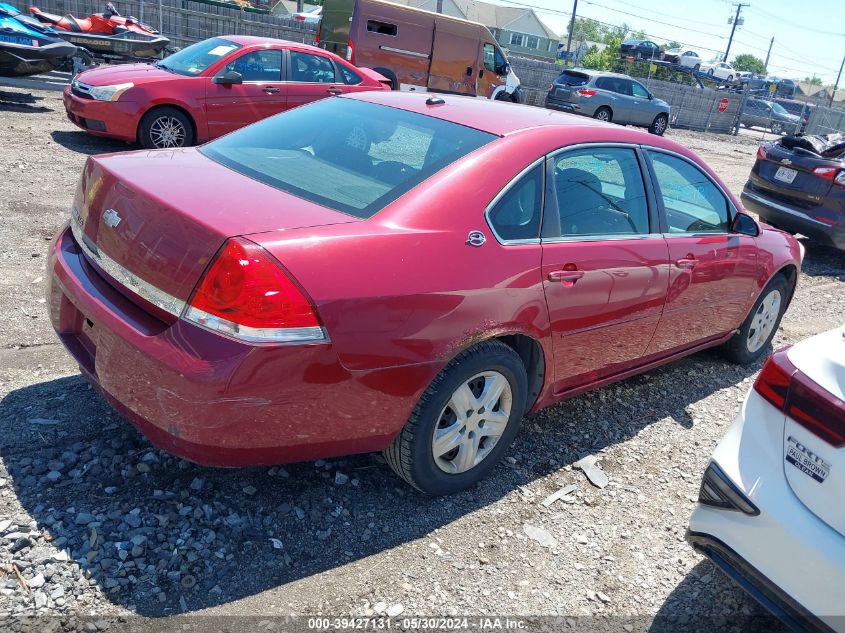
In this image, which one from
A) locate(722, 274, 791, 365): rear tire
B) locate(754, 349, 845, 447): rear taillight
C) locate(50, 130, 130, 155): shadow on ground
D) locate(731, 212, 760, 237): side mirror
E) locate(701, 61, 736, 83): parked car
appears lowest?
locate(50, 130, 130, 155): shadow on ground

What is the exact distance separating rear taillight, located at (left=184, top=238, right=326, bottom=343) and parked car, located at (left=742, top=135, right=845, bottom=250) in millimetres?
8130

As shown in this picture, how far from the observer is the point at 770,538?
2.30 metres

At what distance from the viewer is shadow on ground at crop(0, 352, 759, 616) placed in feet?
8.23

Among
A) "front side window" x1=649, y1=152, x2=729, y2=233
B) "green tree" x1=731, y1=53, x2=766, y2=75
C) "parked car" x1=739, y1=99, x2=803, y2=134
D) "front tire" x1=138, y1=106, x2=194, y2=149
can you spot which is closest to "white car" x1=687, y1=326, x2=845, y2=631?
"front side window" x1=649, y1=152, x2=729, y2=233

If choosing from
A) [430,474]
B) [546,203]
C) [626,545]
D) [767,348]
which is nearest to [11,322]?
[430,474]

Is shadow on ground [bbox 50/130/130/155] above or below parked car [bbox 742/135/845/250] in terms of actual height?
below

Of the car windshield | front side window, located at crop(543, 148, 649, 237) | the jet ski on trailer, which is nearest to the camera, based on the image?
front side window, located at crop(543, 148, 649, 237)

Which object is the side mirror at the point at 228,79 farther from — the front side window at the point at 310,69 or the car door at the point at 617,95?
the car door at the point at 617,95

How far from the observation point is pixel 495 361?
2.98m

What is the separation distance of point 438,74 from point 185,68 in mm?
7934

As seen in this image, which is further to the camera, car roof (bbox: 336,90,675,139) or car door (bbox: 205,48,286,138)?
car door (bbox: 205,48,286,138)

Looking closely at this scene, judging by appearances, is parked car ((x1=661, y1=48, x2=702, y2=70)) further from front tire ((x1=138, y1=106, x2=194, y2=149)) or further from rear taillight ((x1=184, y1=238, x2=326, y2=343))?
rear taillight ((x1=184, y1=238, x2=326, y2=343))

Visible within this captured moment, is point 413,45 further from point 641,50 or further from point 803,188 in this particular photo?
point 641,50

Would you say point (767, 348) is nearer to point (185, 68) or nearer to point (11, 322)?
point (11, 322)
